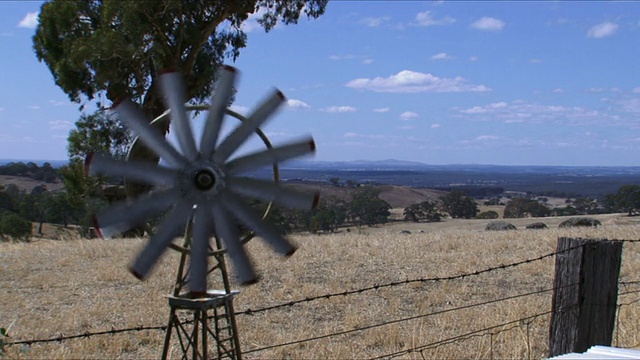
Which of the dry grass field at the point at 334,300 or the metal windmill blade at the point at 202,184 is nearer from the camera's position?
the metal windmill blade at the point at 202,184

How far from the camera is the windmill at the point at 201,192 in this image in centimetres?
489

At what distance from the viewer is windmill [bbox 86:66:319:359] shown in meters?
4.89

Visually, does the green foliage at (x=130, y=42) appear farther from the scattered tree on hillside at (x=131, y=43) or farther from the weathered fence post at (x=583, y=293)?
the weathered fence post at (x=583, y=293)

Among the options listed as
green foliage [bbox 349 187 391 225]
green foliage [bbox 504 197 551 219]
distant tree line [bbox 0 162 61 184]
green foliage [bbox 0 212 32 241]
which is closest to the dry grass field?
green foliage [bbox 0 212 32 241]

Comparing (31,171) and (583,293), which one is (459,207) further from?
(583,293)

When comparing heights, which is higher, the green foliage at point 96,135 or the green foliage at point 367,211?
the green foliage at point 96,135

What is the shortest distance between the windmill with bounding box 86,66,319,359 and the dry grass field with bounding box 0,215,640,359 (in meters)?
1.95

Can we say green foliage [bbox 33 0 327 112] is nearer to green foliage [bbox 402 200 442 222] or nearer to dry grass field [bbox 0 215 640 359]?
dry grass field [bbox 0 215 640 359]

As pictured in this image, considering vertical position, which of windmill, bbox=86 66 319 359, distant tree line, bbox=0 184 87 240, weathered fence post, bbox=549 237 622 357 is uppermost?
windmill, bbox=86 66 319 359

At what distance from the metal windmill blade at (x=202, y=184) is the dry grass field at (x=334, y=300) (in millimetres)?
2043

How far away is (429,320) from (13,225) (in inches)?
1089

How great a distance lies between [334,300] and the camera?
429 inches

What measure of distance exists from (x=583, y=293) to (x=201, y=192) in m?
3.14

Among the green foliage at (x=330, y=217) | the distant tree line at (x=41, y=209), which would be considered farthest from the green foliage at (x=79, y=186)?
the distant tree line at (x=41, y=209)
